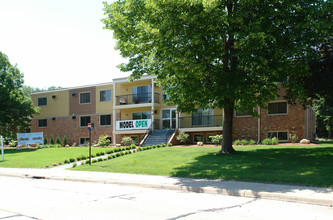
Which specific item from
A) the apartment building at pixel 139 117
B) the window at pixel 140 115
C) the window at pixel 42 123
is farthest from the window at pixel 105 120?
the window at pixel 42 123

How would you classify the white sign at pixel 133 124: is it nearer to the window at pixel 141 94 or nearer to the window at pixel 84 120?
the window at pixel 141 94

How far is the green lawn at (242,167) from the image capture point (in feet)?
36.0

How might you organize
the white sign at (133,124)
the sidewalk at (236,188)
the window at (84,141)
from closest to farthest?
the sidewalk at (236,188) < the white sign at (133,124) < the window at (84,141)

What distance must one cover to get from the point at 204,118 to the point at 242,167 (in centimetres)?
1723

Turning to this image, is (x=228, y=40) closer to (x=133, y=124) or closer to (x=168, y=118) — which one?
(x=168, y=118)

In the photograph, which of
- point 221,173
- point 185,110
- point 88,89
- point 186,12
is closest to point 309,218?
point 221,173

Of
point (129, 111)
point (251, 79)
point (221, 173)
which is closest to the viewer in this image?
point (221, 173)

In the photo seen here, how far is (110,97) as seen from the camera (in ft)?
119

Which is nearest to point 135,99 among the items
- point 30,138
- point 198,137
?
point 198,137

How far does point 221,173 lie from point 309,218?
6.27 m

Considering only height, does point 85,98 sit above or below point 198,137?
above

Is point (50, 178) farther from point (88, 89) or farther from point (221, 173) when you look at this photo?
point (88, 89)

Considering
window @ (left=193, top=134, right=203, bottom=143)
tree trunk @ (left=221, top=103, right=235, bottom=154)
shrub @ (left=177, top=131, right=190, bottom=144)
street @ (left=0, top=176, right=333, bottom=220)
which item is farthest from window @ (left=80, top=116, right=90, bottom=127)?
street @ (left=0, top=176, right=333, bottom=220)

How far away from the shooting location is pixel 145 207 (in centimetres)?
750
